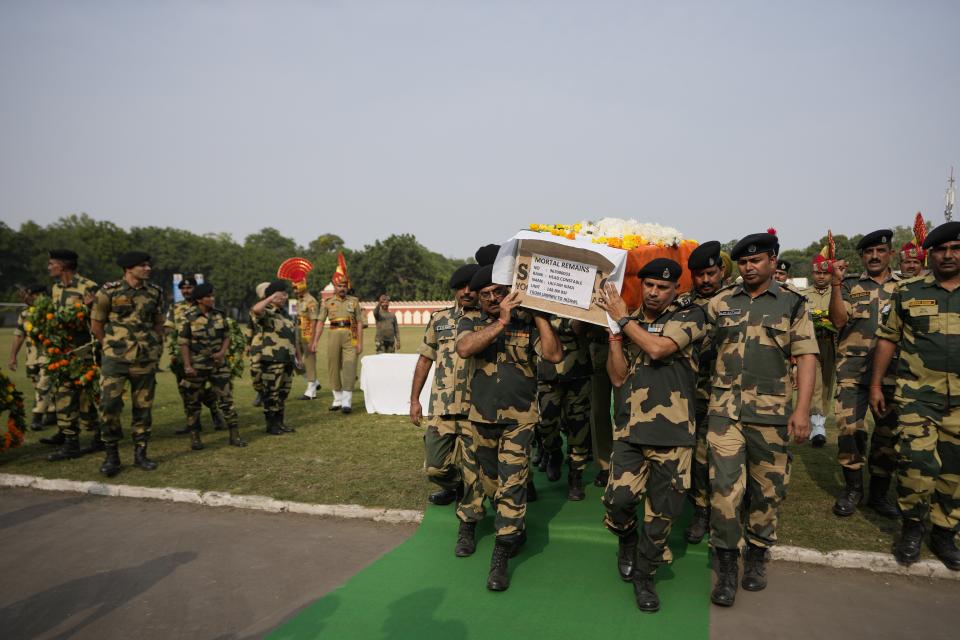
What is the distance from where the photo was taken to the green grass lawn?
5078 millimetres

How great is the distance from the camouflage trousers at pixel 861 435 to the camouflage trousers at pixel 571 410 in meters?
2.27

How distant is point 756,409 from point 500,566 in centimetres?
209

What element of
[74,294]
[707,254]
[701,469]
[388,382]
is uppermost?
[707,254]

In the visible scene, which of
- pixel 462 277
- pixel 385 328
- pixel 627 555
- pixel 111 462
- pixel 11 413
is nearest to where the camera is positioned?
pixel 627 555

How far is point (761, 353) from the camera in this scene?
161 inches

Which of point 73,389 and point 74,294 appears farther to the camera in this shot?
point 74,294

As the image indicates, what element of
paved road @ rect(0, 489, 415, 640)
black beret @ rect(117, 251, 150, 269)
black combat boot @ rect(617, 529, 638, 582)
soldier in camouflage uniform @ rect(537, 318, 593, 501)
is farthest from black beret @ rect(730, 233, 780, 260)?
black beret @ rect(117, 251, 150, 269)

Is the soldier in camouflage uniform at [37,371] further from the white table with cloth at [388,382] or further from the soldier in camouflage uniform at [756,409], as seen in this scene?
the soldier in camouflage uniform at [756,409]

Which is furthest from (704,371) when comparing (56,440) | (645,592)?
(56,440)

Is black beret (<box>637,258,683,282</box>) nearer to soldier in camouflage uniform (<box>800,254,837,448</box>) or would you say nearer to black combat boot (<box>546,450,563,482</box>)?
black combat boot (<box>546,450,563,482</box>)

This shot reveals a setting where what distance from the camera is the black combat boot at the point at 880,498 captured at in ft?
17.1

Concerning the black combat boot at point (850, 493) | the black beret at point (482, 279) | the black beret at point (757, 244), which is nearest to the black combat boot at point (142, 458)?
the black beret at point (482, 279)

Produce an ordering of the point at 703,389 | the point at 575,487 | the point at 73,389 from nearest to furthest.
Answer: the point at 703,389 → the point at 575,487 → the point at 73,389

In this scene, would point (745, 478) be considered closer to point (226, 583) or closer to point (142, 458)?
point (226, 583)
